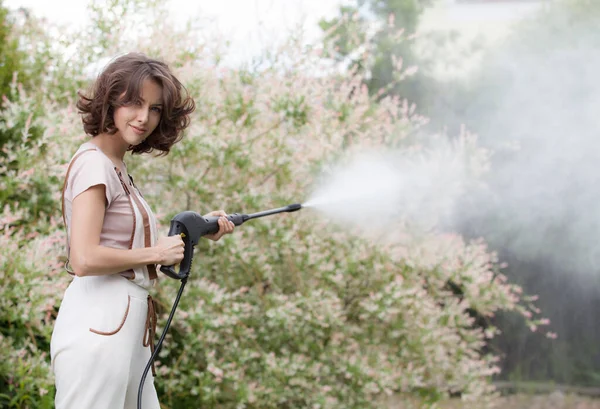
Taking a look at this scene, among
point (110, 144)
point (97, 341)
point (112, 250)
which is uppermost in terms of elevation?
point (110, 144)

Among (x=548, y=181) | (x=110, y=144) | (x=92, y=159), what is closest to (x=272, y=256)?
(x=110, y=144)

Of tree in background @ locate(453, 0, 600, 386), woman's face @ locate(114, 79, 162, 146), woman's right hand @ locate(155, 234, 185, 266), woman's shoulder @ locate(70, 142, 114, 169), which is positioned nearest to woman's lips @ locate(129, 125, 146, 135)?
woman's face @ locate(114, 79, 162, 146)

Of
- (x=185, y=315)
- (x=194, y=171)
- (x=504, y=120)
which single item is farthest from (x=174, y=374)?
(x=504, y=120)

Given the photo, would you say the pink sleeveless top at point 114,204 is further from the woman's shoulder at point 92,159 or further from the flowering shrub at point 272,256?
the flowering shrub at point 272,256

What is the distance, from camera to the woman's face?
5.87 ft

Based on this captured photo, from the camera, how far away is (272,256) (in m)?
4.14

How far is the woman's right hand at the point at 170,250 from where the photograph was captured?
176 centimetres

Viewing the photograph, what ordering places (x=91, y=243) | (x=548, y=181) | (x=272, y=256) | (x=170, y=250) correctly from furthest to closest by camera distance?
(x=548, y=181)
(x=272, y=256)
(x=170, y=250)
(x=91, y=243)

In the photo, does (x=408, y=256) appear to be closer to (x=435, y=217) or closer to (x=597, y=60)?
(x=435, y=217)

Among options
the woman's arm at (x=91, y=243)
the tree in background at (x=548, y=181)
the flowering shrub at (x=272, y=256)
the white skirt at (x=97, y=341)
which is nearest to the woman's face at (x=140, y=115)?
the woman's arm at (x=91, y=243)

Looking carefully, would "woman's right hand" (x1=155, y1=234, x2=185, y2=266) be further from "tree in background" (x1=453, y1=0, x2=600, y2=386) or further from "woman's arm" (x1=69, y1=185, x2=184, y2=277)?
"tree in background" (x1=453, y1=0, x2=600, y2=386)

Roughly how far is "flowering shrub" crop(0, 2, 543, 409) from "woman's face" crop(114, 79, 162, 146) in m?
1.86

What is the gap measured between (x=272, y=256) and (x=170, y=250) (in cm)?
238

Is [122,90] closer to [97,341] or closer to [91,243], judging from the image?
[91,243]
